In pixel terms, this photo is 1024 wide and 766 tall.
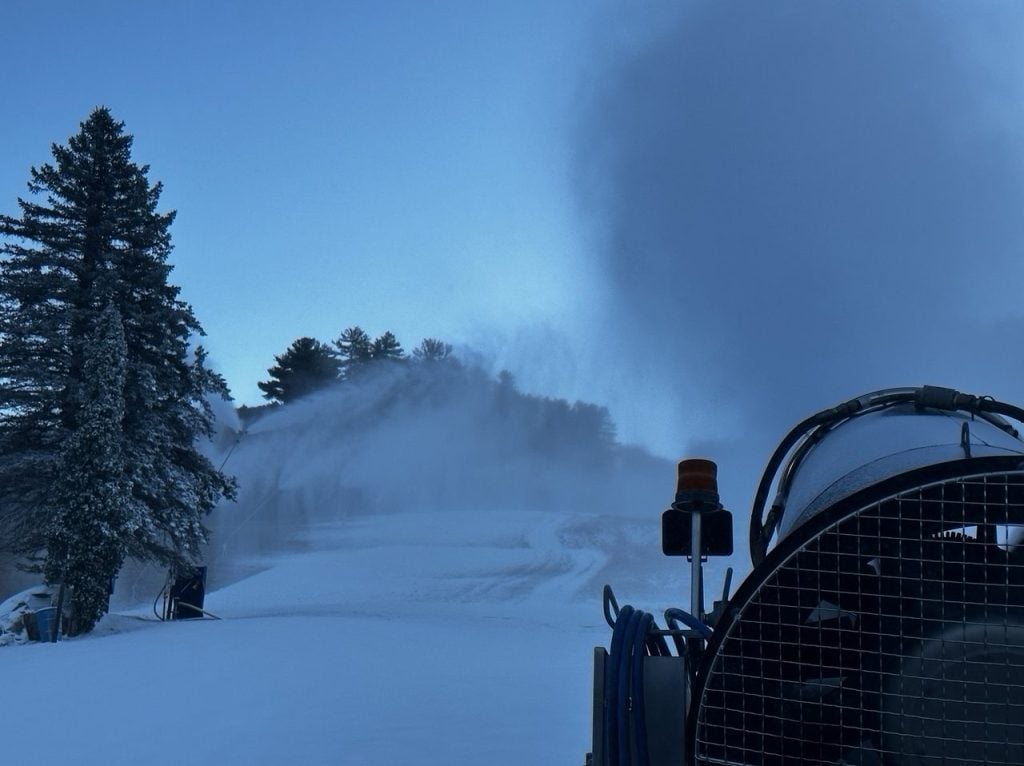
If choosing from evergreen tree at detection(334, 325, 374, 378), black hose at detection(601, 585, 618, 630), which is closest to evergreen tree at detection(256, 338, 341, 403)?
evergreen tree at detection(334, 325, 374, 378)

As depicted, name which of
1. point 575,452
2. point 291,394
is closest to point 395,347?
point 291,394

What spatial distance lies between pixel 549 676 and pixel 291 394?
59.4m

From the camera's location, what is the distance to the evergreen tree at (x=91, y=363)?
16906 millimetres

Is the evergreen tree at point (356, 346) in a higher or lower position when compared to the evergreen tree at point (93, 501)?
higher

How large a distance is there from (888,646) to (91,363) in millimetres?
17120

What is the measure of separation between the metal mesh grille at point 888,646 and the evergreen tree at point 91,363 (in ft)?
53.1

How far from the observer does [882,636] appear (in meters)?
1.65

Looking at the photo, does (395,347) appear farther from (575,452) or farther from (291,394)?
(575,452)

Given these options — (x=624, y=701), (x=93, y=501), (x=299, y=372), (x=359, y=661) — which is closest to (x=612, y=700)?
(x=624, y=701)

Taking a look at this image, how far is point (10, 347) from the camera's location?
17375 millimetres

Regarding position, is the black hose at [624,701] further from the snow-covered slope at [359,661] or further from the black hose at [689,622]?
the snow-covered slope at [359,661]

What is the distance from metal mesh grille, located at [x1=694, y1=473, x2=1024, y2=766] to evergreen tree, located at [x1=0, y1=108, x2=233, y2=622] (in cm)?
1618

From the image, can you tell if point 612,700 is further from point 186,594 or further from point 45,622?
point 186,594

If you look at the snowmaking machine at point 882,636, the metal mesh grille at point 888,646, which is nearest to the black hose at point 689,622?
the snowmaking machine at point 882,636
